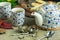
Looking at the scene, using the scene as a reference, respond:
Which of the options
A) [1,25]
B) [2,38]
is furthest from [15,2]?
[2,38]

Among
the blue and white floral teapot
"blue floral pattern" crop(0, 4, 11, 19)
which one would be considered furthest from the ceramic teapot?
"blue floral pattern" crop(0, 4, 11, 19)

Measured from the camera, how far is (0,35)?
3.28 ft

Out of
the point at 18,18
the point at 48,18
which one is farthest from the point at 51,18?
the point at 18,18

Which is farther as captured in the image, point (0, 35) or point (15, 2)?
point (15, 2)

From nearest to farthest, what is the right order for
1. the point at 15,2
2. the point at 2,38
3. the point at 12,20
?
the point at 2,38
the point at 12,20
the point at 15,2

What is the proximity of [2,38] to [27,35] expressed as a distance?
117 millimetres

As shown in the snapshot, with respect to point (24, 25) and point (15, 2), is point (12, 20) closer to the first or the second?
point (24, 25)

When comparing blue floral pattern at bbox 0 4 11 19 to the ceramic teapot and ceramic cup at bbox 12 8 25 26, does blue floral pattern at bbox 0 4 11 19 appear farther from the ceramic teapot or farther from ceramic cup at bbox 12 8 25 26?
the ceramic teapot

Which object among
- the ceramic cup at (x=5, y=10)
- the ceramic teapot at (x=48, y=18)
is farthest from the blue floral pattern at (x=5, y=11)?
the ceramic teapot at (x=48, y=18)

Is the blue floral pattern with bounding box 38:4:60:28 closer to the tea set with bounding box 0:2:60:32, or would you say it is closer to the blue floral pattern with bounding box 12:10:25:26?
the tea set with bounding box 0:2:60:32

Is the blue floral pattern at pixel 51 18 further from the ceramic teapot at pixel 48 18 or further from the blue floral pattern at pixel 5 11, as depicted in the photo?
the blue floral pattern at pixel 5 11

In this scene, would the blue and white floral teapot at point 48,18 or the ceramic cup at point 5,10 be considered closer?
the blue and white floral teapot at point 48,18

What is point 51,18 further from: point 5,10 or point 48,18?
point 5,10

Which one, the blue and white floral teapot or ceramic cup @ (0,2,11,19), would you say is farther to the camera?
ceramic cup @ (0,2,11,19)
